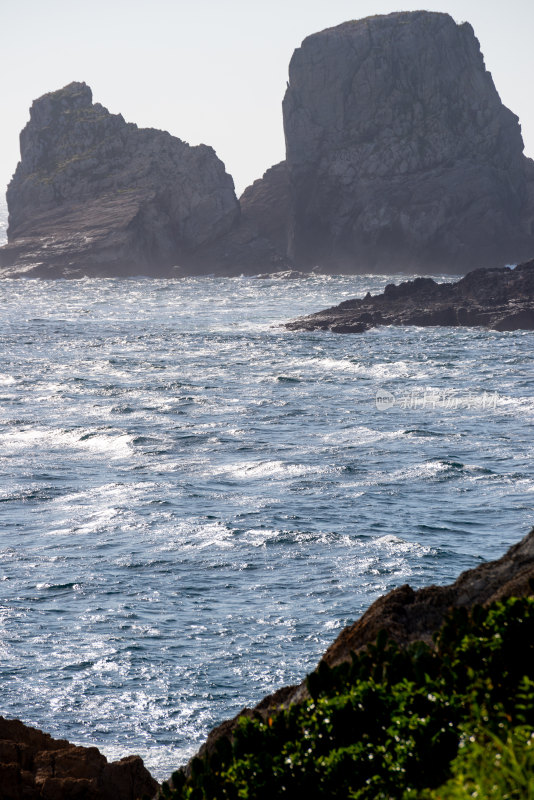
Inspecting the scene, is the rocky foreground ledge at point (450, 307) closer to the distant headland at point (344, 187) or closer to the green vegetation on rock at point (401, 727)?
the distant headland at point (344, 187)

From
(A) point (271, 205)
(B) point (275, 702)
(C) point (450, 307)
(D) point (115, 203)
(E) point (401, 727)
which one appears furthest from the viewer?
(A) point (271, 205)

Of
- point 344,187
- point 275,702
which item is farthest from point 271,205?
point 275,702

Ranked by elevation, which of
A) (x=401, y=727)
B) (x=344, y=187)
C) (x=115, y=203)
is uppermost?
(x=344, y=187)

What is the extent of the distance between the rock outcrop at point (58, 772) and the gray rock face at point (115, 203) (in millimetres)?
160552

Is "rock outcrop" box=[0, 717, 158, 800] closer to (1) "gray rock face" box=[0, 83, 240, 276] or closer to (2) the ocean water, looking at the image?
(2) the ocean water

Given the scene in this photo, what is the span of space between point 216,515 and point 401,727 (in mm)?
24556

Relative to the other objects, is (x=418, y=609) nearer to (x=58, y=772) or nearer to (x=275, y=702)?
(x=275, y=702)

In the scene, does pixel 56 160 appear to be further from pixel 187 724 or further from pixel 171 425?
pixel 187 724

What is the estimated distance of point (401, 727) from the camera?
6.75m

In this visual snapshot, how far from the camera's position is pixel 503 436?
4228 cm

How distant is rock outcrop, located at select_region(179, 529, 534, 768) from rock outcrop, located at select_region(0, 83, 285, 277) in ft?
534

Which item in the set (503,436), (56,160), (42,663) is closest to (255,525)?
(42,663)

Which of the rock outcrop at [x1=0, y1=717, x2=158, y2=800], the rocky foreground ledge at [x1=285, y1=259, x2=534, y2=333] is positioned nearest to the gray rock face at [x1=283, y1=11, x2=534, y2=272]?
the rocky foreground ledge at [x1=285, y1=259, x2=534, y2=333]

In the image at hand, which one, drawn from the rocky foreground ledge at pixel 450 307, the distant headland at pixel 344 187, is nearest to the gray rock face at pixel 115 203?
the distant headland at pixel 344 187
